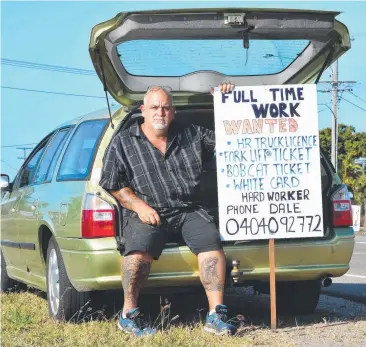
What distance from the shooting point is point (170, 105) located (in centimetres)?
600

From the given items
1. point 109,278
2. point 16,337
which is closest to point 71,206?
→ point 109,278

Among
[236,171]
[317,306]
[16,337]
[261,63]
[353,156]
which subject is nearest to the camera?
[16,337]

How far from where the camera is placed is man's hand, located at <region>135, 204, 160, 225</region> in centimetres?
563

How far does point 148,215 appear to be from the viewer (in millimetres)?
5641

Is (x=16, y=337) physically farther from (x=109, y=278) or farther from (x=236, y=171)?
(x=236, y=171)

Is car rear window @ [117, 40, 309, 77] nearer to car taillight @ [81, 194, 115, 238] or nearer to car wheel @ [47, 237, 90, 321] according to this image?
car taillight @ [81, 194, 115, 238]

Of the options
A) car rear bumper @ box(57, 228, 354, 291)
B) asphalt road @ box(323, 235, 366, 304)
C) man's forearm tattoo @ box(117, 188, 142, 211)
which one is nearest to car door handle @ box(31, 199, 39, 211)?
car rear bumper @ box(57, 228, 354, 291)


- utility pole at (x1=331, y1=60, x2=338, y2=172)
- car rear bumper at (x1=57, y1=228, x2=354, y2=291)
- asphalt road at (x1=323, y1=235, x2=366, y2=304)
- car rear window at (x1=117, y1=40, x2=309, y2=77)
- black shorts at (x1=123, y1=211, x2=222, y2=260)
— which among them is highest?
utility pole at (x1=331, y1=60, x2=338, y2=172)

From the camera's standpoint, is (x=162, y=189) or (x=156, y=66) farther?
(x=156, y=66)

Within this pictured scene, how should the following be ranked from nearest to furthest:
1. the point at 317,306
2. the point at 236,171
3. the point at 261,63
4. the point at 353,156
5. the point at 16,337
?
the point at 16,337
the point at 236,171
the point at 261,63
the point at 317,306
the point at 353,156

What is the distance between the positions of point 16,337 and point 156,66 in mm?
2318

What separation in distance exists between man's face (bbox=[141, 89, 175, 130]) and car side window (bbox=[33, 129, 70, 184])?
3.80 feet

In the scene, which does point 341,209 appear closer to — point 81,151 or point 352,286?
point 81,151

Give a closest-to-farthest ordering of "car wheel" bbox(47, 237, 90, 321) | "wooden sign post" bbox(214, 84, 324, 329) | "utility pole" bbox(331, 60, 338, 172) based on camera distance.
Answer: "wooden sign post" bbox(214, 84, 324, 329)
"car wheel" bbox(47, 237, 90, 321)
"utility pole" bbox(331, 60, 338, 172)
